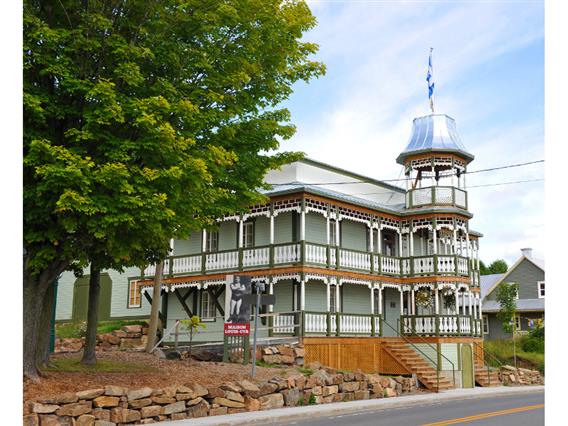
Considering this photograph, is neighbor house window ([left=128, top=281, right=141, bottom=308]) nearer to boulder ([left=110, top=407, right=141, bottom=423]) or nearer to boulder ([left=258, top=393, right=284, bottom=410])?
boulder ([left=258, top=393, right=284, bottom=410])

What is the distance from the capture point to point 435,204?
30953 millimetres

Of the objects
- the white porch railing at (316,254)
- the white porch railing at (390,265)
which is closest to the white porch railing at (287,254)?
the white porch railing at (316,254)

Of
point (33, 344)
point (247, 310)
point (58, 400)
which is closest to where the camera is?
point (58, 400)

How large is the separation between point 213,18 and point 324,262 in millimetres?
13853

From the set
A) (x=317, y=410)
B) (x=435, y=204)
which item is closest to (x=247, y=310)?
(x=317, y=410)

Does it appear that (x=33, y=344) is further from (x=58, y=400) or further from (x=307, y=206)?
(x=307, y=206)

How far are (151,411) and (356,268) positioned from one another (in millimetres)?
14915

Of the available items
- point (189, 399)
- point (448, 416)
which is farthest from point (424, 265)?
point (189, 399)

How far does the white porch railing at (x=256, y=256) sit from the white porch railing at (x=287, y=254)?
481 millimetres

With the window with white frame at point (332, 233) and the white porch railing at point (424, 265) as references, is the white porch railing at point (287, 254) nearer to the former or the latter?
the window with white frame at point (332, 233)

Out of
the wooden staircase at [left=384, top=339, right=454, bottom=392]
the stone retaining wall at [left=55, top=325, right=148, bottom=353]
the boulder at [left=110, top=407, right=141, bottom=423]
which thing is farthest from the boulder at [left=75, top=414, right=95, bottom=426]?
the wooden staircase at [left=384, top=339, right=454, bottom=392]

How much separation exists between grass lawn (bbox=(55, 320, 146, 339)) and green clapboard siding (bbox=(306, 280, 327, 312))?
8574 millimetres

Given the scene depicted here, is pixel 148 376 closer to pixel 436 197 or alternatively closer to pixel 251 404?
pixel 251 404

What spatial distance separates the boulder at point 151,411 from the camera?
14539mm
